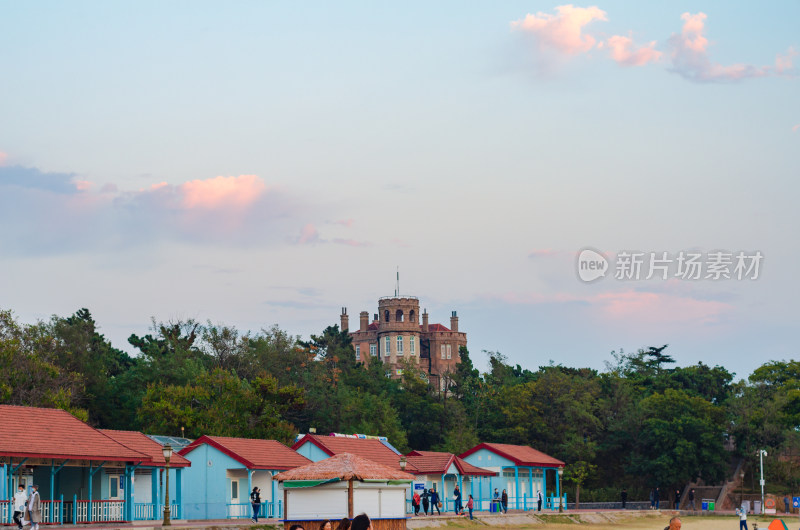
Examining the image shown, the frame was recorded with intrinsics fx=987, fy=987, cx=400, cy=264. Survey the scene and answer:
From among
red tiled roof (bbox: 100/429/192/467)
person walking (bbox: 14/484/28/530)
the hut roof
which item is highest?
red tiled roof (bbox: 100/429/192/467)

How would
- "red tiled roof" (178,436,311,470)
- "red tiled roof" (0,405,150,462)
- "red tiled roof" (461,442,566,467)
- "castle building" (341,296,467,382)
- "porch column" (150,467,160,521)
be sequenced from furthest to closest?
1. "castle building" (341,296,467,382)
2. "red tiled roof" (461,442,566,467)
3. "red tiled roof" (178,436,311,470)
4. "porch column" (150,467,160,521)
5. "red tiled roof" (0,405,150,462)

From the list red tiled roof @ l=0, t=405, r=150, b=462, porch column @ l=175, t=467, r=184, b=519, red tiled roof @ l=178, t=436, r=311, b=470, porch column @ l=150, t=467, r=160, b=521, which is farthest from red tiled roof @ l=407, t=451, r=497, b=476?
red tiled roof @ l=0, t=405, r=150, b=462

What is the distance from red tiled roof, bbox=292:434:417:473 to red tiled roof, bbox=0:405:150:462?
14554 millimetres

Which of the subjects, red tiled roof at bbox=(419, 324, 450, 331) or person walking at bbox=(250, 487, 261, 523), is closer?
person walking at bbox=(250, 487, 261, 523)

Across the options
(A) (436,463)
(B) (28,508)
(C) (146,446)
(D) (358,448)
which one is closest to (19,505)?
(B) (28,508)

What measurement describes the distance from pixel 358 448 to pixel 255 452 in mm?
8802

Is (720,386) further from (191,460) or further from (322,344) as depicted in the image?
(191,460)

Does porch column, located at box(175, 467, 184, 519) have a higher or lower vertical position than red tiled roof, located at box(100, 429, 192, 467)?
lower

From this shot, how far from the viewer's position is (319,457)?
51531 millimetres

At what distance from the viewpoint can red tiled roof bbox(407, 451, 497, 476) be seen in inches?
2156

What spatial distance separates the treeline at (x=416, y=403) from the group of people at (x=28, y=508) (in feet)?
91.0

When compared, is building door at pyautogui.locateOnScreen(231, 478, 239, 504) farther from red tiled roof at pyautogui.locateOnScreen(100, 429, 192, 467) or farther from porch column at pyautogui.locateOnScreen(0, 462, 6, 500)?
porch column at pyautogui.locateOnScreen(0, 462, 6, 500)

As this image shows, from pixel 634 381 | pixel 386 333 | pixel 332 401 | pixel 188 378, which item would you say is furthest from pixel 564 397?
pixel 386 333

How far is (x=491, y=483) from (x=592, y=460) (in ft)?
63.1
